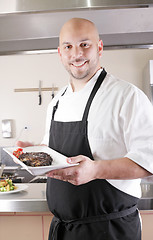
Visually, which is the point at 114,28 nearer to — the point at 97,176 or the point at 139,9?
the point at 139,9

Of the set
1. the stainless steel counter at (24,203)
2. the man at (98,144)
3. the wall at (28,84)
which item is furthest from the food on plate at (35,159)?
the wall at (28,84)

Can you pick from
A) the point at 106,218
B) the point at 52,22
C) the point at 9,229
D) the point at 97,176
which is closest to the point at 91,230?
the point at 106,218

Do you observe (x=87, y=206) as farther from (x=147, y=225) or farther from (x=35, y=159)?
(x=147, y=225)

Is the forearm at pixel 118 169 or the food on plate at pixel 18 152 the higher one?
the food on plate at pixel 18 152

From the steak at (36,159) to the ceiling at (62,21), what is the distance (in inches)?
25.7

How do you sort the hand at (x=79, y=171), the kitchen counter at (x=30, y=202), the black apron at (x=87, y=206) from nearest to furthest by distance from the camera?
the hand at (x=79, y=171) → the black apron at (x=87, y=206) → the kitchen counter at (x=30, y=202)

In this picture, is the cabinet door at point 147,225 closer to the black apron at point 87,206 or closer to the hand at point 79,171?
the black apron at point 87,206

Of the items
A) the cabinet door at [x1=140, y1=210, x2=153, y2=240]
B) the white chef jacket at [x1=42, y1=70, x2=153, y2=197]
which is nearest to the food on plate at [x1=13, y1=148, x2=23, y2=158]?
the white chef jacket at [x1=42, y1=70, x2=153, y2=197]

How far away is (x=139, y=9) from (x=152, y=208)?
112 cm

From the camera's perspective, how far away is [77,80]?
4.96ft

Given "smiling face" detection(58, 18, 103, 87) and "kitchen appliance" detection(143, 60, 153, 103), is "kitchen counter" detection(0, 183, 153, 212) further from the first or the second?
"kitchen appliance" detection(143, 60, 153, 103)

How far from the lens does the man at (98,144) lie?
125 cm

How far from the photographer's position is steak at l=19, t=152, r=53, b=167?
1206mm

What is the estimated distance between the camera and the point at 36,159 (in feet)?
4.07
